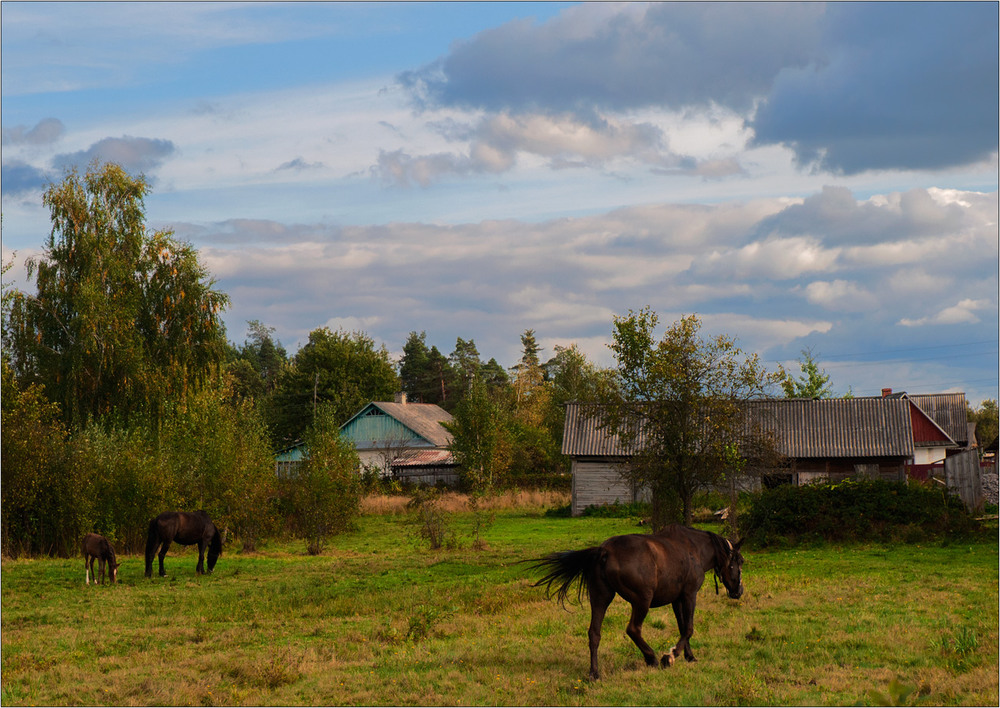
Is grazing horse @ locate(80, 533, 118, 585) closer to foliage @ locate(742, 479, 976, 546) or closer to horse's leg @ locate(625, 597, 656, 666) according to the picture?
horse's leg @ locate(625, 597, 656, 666)

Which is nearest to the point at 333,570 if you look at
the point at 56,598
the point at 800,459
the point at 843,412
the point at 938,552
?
the point at 56,598

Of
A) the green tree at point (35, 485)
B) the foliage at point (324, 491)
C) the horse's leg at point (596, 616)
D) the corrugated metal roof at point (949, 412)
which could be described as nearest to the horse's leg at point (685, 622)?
the horse's leg at point (596, 616)

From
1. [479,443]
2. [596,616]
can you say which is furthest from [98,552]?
[479,443]

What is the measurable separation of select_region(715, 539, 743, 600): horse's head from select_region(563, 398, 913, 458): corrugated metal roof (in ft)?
89.1

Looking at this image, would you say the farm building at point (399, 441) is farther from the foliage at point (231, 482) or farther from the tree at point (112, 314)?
the foliage at point (231, 482)

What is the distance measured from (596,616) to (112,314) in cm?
2924

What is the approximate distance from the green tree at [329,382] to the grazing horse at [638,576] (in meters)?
66.0

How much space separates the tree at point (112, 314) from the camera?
33.7 metres

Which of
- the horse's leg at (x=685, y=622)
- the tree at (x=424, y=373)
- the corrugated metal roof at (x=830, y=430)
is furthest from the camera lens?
the tree at (x=424, y=373)

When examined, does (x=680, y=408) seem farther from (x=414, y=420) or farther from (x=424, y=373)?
(x=424, y=373)

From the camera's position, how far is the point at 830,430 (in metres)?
40.3

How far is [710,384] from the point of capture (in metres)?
22.1

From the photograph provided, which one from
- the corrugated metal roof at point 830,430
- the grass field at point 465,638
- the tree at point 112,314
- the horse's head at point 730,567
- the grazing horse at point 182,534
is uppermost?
the tree at point 112,314

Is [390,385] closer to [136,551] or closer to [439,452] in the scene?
[439,452]
